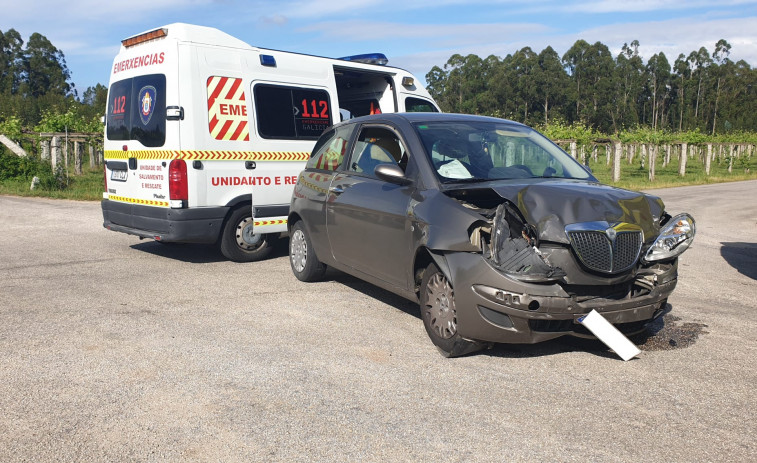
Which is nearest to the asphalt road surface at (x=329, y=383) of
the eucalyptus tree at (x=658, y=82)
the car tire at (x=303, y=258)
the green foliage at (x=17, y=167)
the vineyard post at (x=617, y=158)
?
the car tire at (x=303, y=258)

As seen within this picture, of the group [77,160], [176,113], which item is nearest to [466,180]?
[176,113]

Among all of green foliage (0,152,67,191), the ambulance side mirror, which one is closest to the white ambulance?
the ambulance side mirror

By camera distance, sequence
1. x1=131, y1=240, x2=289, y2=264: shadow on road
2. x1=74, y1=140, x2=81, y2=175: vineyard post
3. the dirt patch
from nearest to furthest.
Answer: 1. the dirt patch
2. x1=131, y1=240, x2=289, y2=264: shadow on road
3. x1=74, y1=140, x2=81, y2=175: vineyard post

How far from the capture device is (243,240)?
873cm

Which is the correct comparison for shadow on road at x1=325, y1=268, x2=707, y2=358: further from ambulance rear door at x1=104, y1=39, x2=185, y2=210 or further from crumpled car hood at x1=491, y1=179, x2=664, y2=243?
ambulance rear door at x1=104, y1=39, x2=185, y2=210

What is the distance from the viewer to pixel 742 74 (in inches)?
4690

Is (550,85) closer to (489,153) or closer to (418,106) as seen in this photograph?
(418,106)

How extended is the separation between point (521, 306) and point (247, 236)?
5.06 meters

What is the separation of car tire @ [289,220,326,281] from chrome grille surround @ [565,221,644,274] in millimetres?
3414

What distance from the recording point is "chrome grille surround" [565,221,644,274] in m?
4.48

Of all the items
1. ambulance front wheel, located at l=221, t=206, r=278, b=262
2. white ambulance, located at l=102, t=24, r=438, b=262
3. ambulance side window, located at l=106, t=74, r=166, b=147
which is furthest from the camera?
ambulance front wheel, located at l=221, t=206, r=278, b=262

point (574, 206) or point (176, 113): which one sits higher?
point (176, 113)

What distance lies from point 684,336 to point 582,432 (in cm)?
224

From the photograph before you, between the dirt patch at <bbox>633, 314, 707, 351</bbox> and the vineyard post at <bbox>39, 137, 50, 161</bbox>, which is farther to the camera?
the vineyard post at <bbox>39, 137, 50, 161</bbox>
